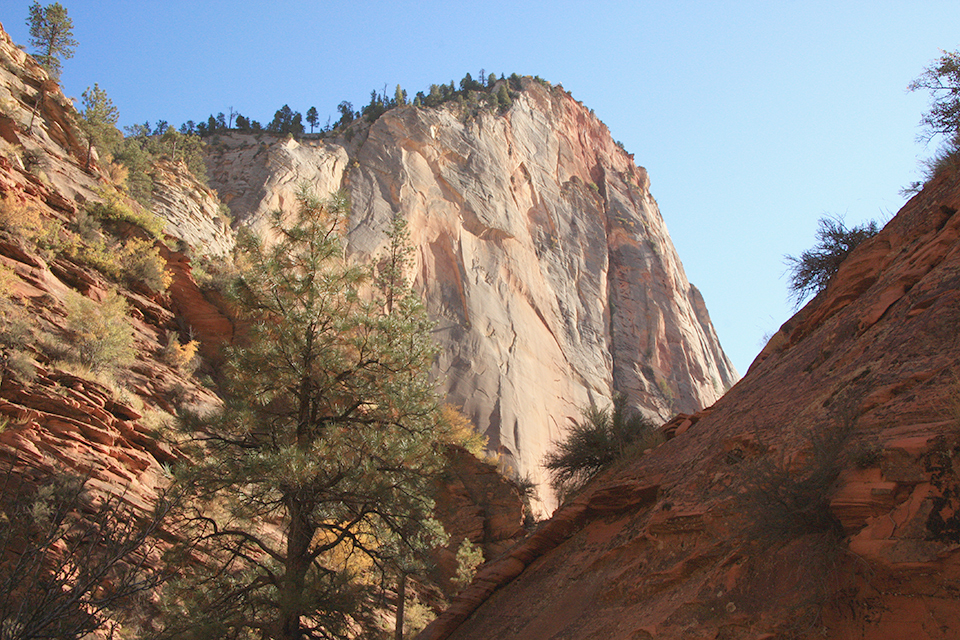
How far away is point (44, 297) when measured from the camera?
1565cm

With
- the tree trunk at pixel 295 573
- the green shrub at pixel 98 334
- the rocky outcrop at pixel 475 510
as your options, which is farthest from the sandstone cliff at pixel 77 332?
the tree trunk at pixel 295 573

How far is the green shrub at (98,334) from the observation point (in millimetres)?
15008

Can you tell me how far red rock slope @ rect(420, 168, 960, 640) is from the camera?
168 inches

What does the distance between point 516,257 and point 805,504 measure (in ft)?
118

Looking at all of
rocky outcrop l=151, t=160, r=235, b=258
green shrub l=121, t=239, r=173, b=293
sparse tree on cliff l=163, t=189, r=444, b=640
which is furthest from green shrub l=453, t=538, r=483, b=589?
rocky outcrop l=151, t=160, r=235, b=258

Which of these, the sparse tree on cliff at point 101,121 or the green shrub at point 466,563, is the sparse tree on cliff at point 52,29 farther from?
the green shrub at point 466,563

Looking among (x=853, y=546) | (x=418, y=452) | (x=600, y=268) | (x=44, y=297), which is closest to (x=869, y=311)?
(x=853, y=546)

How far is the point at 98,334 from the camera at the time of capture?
1580 centimetres

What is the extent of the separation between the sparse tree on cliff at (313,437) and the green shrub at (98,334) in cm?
736

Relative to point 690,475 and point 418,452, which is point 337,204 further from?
point 690,475

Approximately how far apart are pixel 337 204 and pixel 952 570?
979 cm

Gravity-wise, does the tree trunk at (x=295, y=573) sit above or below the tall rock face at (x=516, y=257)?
below

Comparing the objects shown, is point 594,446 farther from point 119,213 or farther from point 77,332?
point 119,213

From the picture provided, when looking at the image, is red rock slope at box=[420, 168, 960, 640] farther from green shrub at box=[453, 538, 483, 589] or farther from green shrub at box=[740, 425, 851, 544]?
green shrub at box=[453, 538, 483, 589]
